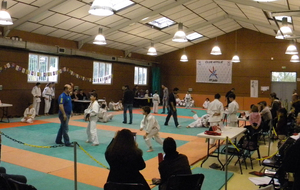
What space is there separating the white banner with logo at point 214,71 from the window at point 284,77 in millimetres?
2979

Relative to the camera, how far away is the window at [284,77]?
18531 mm

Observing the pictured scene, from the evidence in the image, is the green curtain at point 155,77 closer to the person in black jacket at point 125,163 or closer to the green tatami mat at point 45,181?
the green tatami mat at point 45,181

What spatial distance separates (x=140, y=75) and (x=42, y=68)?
896cm

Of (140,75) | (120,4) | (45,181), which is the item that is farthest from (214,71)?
(45,181)

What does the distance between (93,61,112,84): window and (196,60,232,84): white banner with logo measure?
7.16 m

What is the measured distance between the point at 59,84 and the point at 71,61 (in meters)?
1.46

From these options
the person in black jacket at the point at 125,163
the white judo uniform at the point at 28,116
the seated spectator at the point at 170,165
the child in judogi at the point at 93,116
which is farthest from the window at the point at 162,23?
the person in black jacket at the point at 125,163

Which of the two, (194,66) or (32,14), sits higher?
(32,14)

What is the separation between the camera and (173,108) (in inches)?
416

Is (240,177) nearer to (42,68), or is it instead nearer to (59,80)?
(42,68)

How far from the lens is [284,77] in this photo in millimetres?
18844

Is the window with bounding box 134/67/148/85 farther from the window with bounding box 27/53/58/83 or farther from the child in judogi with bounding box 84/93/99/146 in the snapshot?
the child in judogi with bounding box 84/93/99/146

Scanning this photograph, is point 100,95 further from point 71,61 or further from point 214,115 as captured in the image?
point 214,115

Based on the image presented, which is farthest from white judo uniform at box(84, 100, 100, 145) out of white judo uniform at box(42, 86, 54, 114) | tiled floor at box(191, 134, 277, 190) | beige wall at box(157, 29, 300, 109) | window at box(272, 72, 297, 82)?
window at box(272, 72, 297, 82)
